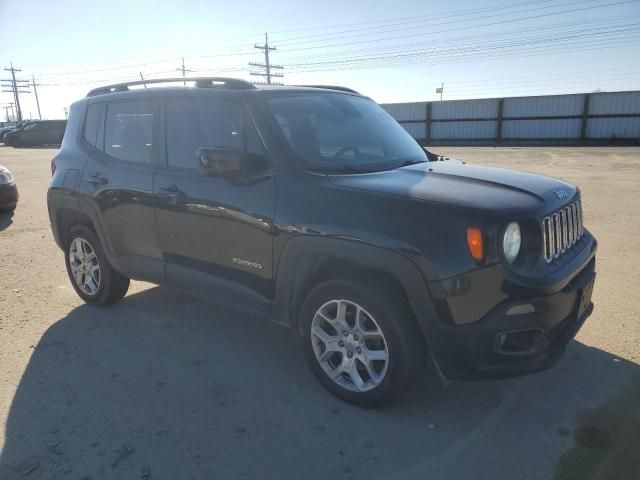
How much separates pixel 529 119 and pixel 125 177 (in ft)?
101

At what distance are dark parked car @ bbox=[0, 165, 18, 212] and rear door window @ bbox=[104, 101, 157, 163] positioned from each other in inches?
223

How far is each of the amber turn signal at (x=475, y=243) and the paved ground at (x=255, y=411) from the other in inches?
42.0

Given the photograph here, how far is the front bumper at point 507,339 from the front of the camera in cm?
255

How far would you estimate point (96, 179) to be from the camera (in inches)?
170

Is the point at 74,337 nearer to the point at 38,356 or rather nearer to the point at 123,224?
the point at 38,356

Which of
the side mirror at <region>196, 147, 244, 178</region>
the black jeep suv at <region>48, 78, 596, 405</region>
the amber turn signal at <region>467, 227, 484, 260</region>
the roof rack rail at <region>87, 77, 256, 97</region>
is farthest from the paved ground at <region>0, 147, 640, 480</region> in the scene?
the roof rack rail at <region>87, 77, 256, 97</region>

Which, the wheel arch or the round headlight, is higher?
the round headlight

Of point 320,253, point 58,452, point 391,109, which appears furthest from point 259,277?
point 391,109

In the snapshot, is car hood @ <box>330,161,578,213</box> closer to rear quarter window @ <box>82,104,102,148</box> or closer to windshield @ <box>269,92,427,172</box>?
windshield @ <box>269,92,427,172</box>

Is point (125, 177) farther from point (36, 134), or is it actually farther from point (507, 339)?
point (36, 134)

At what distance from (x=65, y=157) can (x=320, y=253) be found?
3.09 meters

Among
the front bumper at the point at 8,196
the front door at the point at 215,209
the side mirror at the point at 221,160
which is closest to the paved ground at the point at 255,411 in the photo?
the front door at the point at 215,209

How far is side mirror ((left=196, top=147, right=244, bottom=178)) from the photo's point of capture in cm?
308

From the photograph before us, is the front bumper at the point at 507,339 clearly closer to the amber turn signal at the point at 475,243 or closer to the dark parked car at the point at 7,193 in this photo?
the amber turn signal at the point at 475,243
